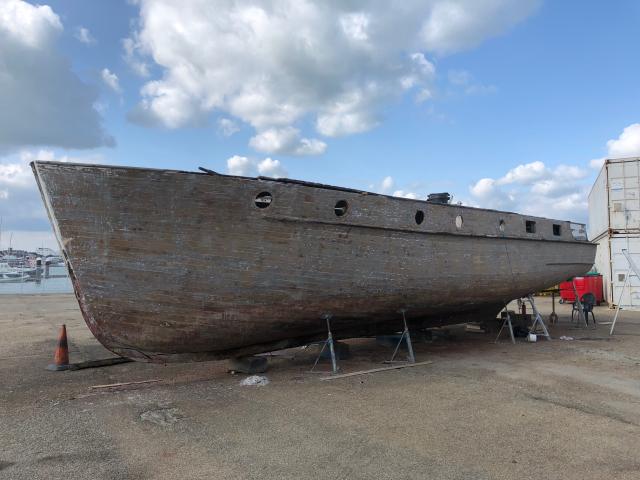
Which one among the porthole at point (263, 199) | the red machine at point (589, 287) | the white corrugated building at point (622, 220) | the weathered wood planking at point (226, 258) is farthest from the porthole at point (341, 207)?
the red machine at point (589, 287)

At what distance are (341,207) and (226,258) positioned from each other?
1.72m

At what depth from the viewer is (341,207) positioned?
235 inches

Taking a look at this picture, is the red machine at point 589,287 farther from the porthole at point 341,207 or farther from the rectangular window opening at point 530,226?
the porthole at point 341,207

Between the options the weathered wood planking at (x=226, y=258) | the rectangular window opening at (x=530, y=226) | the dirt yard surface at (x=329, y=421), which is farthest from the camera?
the rectangular window opening at (x=530, y=226)

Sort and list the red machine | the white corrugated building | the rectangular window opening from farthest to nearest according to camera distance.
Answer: the red machine, the white corrugated building, the rectangular window opening

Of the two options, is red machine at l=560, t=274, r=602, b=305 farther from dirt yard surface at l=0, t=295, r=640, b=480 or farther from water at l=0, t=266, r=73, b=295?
water at l=0, t=266, r=73, b=295

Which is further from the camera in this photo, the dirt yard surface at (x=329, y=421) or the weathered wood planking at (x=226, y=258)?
the weathered wood planking at (x=226, y=258)

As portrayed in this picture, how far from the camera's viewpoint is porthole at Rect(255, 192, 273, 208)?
5.30m

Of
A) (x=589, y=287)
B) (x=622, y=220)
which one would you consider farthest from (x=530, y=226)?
(x=589, y=287)

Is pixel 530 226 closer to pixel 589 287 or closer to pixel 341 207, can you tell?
pixel 341 207

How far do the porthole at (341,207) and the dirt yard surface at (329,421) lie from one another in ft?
7.17

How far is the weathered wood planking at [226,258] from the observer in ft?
15.6

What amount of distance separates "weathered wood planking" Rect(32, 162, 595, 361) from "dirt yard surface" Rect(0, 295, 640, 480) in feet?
2.51

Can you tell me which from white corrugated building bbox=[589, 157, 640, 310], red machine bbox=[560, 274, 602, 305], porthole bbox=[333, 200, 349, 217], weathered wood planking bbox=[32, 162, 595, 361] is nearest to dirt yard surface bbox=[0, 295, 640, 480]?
weathered wood planking bbox=[32, 162, 595, 361]
